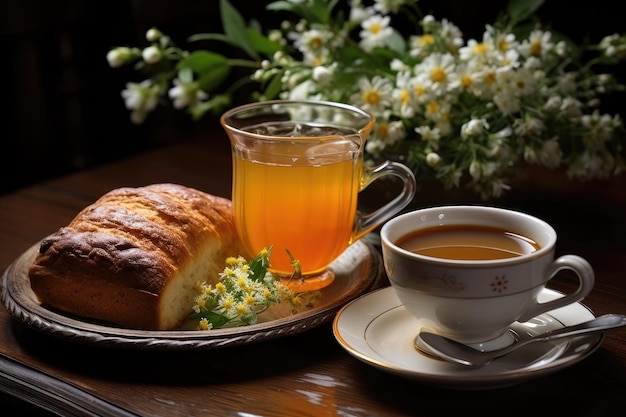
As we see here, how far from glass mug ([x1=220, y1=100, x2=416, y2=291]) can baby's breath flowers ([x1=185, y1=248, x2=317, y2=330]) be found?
74 mm

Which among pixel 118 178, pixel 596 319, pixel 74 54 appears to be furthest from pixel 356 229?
pixel 74 54

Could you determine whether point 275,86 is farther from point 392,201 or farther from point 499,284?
point 499,284

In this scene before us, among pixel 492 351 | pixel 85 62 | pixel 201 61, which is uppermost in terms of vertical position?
pixel 201 61

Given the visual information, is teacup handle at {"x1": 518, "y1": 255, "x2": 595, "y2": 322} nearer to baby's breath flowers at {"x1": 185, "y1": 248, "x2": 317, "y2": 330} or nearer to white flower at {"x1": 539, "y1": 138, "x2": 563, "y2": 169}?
baby's breath flowers at {"x1": 185, "y1": 248, "x2": 317, "y2": 330}

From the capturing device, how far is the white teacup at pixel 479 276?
884 millimetres

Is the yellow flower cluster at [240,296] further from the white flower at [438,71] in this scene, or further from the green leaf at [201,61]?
the green leaf at [201,61]

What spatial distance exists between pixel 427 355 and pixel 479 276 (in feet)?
0.40

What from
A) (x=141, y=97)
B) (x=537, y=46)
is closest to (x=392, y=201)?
(x=537, y=46)

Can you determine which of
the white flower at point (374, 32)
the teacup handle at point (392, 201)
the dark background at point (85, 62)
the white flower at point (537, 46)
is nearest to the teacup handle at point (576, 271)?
the teacup handle at point (392, 201)

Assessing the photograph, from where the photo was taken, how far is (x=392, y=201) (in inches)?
47.7

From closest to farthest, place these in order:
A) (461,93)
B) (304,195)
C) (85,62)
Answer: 1. (304,195)
2. (461,93)
3. (85,62)

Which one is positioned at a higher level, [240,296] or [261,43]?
[261,43]

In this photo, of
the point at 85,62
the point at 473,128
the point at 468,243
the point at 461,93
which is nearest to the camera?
the point at 468,243

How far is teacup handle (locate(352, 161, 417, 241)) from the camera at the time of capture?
120 cm
